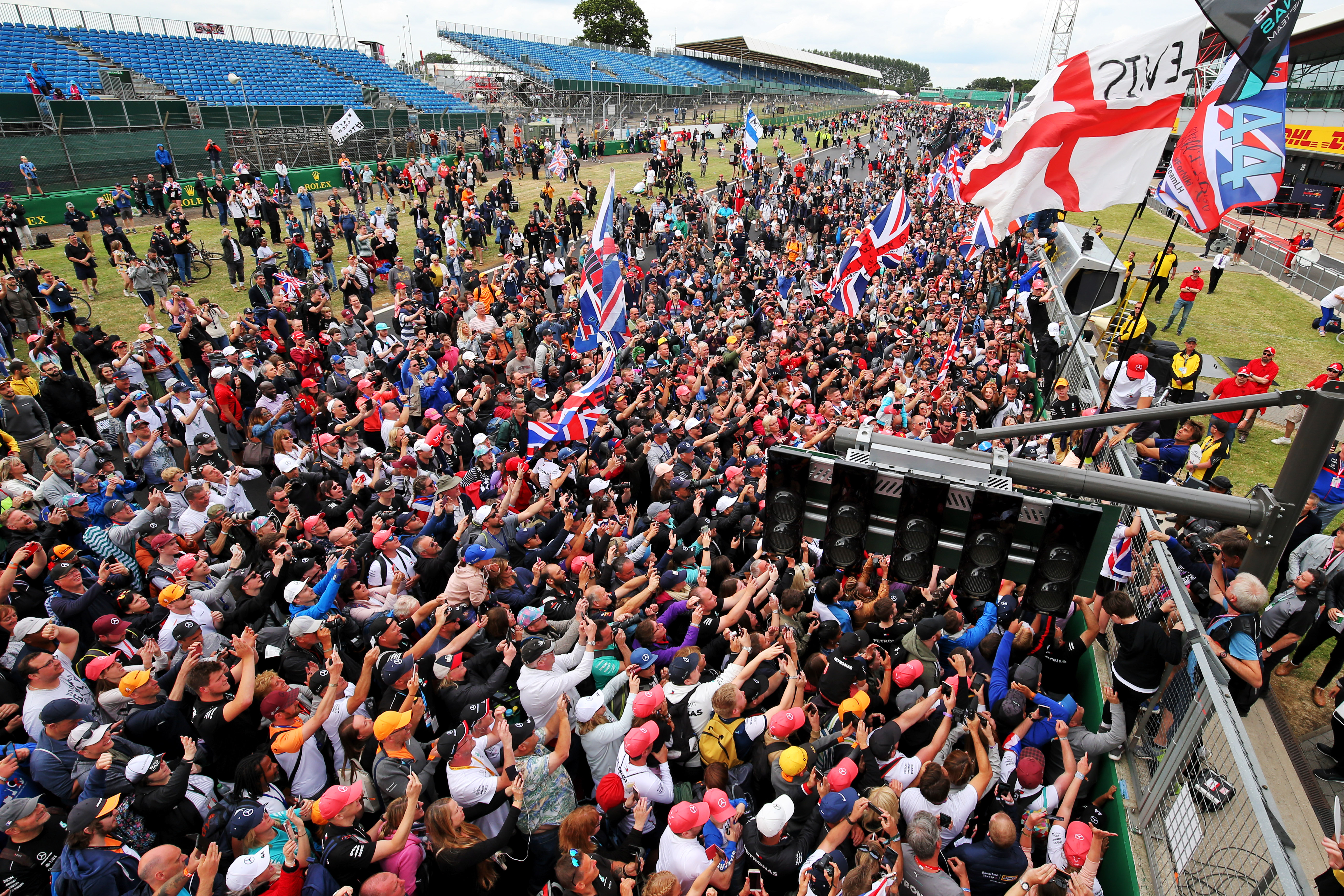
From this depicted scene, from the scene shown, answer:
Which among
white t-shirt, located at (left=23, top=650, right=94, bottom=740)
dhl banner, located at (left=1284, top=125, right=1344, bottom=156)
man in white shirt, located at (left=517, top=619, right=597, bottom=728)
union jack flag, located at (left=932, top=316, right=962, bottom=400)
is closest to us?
white t-shirt, located at (left=23, top=650, right=94, bottom=740)

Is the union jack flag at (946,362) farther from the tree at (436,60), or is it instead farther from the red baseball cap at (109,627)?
the tree at (436,60)

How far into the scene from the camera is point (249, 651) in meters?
4.86

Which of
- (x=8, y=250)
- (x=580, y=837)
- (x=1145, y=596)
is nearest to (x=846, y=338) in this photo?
(x=1145, y=596)

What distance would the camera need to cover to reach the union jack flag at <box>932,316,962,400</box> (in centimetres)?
1151


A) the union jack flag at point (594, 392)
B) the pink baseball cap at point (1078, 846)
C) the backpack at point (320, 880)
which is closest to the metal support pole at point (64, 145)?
the union jack flag at point (594, 392)

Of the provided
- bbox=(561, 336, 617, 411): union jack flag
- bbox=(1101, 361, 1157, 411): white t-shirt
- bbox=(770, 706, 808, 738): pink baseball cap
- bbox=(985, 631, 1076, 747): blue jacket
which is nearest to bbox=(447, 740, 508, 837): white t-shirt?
bbox=(770, 706, 808, 738): pink baseball cap

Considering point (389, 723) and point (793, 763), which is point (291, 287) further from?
point (793, 763)

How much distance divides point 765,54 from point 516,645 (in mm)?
112898

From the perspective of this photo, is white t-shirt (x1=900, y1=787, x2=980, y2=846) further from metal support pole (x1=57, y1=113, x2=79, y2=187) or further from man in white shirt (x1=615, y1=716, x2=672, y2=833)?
metal support pole (x1=57, y1=113, x2=79, y2=187)

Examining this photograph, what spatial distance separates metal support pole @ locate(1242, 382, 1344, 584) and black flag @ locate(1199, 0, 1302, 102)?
288cm

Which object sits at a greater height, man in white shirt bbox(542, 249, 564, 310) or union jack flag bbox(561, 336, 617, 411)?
union jack flag bbox(561, 336, 617, 411)

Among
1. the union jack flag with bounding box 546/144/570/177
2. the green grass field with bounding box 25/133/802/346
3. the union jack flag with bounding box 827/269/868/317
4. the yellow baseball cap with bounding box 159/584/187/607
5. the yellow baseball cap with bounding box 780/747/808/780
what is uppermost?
the union jack flag with bounding box 546/144/570/177

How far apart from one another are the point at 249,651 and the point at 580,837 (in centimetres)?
276

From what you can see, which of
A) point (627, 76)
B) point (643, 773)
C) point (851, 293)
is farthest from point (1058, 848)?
point (627, 76)
